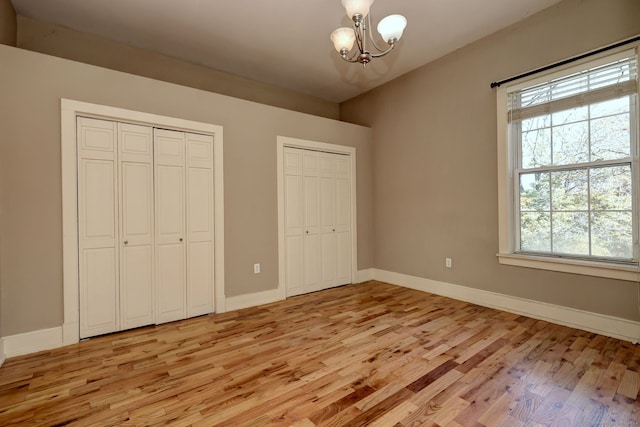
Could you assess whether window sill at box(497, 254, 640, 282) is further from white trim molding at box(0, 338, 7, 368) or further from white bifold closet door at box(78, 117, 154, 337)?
white trim molding at box(0, 338, 7, 368)

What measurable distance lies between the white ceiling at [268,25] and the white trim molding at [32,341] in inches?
114

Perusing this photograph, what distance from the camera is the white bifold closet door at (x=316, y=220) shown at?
395 cm

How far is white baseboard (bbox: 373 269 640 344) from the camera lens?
8.21ft

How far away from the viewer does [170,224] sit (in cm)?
309

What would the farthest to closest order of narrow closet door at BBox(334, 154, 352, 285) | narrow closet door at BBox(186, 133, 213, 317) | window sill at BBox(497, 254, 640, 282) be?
narrow closet door at BBox(334, 154, 352, 285), narrow closet door at BBox(186, 133, 213, 317), window sill at BBox(497, 254, 640, 282)

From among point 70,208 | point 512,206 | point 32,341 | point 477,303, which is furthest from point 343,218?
point 32,341

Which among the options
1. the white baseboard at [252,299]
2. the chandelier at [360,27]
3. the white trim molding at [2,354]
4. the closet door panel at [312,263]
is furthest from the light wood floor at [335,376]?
the chandelier at [360,27]

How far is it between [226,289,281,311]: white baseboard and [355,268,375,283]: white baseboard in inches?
54.4

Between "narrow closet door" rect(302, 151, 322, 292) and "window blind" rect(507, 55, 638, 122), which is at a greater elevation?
"window blind" rect(507, 55, 638, 122)

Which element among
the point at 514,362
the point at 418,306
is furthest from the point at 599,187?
the point at 418,306

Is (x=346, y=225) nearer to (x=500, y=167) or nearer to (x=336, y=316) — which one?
(x=336, y=316)

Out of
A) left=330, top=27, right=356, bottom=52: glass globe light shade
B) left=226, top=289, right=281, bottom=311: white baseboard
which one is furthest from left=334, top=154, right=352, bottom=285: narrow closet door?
left=330, top=27, right=356, bottom=52: glass globe light shade

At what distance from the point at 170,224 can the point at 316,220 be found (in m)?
1.86

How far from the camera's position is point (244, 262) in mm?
3535
